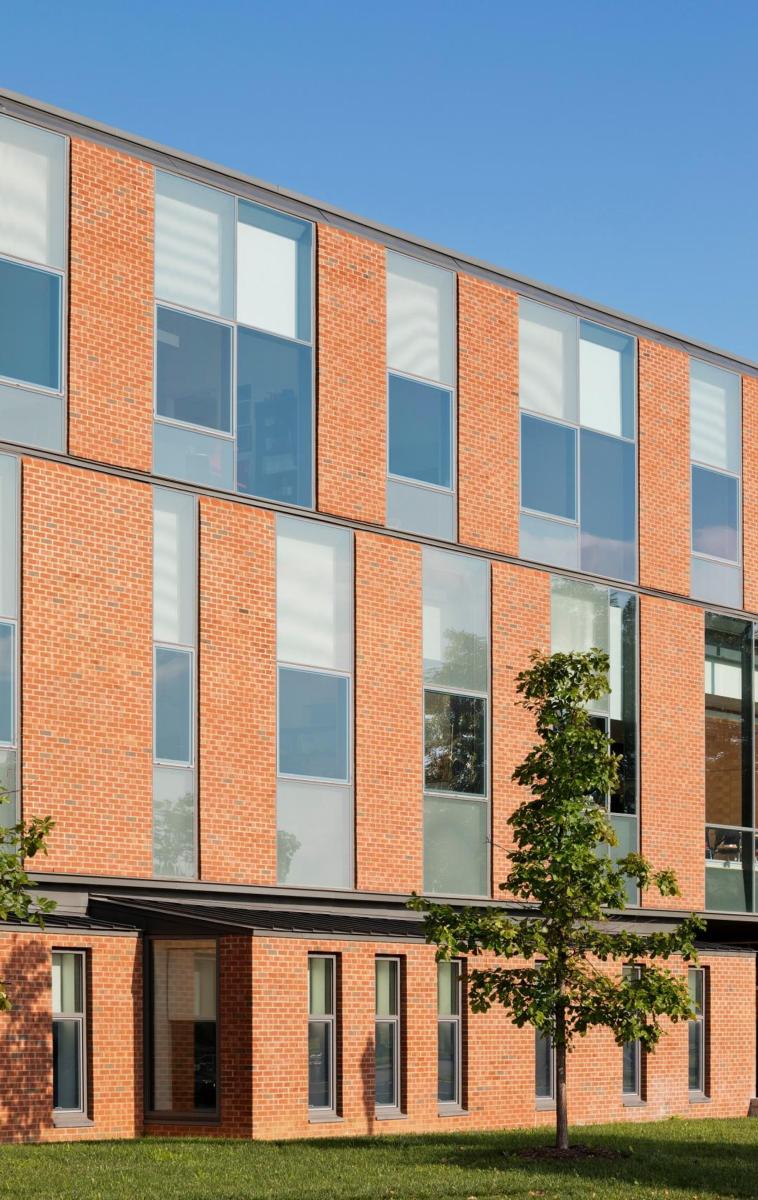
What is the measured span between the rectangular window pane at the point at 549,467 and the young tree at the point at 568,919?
8.55 metres

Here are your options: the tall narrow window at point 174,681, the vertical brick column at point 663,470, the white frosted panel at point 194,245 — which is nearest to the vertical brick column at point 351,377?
the white frosted panel at point 194,245

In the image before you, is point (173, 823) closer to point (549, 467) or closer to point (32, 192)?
point (32, 192)

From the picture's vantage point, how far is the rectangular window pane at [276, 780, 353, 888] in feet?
89.7

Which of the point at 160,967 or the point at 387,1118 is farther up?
the point at 160,967

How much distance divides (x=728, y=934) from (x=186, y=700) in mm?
14014

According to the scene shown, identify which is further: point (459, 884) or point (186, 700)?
point (459, 884)

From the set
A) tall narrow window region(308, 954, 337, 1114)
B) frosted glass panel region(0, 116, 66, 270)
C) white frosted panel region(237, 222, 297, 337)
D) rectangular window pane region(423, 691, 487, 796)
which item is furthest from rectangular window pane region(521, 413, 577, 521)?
tall narrow window region(308, 954, 337, 1114)

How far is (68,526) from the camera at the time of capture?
25.3m

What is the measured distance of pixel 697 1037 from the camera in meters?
31.5

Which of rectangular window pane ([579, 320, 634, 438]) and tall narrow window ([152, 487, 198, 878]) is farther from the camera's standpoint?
rectangular window pane ([579, 320, 634, 438])

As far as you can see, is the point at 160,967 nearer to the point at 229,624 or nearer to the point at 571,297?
the point at 229,624

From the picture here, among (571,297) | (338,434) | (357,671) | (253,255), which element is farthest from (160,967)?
(571,297)

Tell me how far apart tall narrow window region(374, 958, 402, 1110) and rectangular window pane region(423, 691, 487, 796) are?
12.2 feet

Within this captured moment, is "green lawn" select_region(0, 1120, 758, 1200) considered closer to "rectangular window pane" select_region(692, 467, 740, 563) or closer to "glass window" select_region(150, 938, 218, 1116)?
"glass window" select_region(150, 938, 218, 1116)
